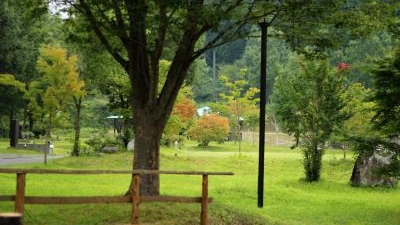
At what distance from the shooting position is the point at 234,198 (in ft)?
51.0

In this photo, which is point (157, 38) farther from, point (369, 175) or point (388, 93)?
point (369, 175)

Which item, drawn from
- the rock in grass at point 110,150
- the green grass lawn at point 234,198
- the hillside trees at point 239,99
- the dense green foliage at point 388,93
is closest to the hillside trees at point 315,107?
the green grass lawn at point 234,198

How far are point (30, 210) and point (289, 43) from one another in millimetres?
6662

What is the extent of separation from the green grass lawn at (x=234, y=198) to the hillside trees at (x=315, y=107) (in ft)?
3.77

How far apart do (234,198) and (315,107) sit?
7498 mm

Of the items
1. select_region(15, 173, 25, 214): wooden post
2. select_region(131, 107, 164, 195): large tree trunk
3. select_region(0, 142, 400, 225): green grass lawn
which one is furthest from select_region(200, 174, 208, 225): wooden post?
select_region(15, 173, 25, 214): wooden post

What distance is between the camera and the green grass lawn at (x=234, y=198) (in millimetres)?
10523

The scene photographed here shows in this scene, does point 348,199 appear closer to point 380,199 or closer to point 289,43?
point 380,199

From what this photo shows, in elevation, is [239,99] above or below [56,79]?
above

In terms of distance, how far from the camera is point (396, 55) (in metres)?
13.9

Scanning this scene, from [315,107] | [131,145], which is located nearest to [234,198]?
[315,107]

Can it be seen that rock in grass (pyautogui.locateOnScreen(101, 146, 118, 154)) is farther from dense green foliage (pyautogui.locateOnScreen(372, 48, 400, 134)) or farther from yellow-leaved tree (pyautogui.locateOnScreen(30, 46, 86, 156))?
dense green foliage (pyautogui.locateOnScreen(372, 48, 400, 134))

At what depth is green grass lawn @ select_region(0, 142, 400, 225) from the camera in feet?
34.5

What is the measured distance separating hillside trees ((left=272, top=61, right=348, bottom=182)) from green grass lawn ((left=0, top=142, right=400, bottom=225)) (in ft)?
3.77
